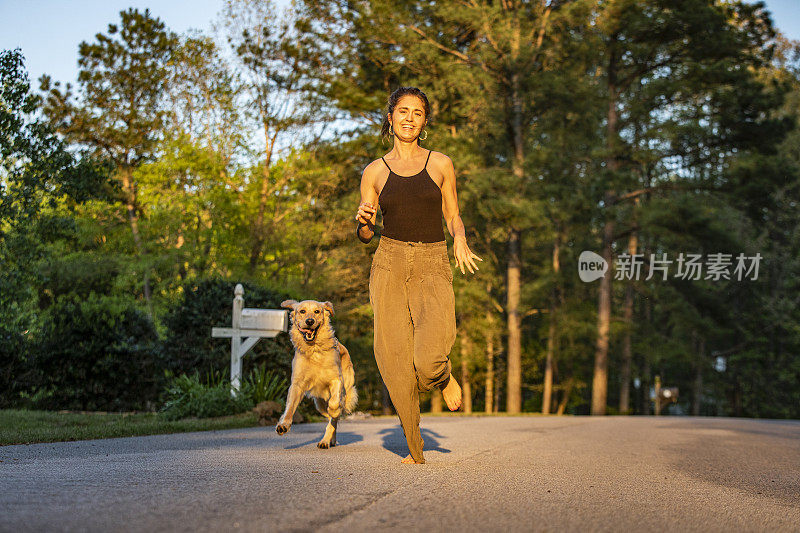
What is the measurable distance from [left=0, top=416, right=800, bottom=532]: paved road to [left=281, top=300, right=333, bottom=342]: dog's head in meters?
1.12

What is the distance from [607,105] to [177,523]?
114 feet

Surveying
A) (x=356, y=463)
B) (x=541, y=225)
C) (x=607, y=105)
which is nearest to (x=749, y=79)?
(x=607, y=105)

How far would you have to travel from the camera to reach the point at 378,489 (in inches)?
169

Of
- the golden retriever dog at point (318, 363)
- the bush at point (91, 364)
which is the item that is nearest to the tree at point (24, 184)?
the bush at point (91, 364)

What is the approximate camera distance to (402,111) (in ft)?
20.0

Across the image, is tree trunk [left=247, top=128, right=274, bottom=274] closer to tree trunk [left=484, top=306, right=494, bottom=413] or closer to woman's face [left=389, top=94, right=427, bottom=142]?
tree trunk [left=484, top=306, right=494, bottom=413]

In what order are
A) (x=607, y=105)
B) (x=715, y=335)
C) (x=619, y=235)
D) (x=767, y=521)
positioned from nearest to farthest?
(x=767, y=521) → (x=619, y=235) → (x=607, y=105) → (x=715, y=335)

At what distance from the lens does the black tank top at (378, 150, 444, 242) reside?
572 centimetres

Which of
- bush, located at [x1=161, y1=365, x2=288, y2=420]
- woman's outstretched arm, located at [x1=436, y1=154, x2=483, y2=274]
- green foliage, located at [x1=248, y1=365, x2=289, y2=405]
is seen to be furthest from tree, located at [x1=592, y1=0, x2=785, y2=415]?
woman's outstretched arm, located at [x1=436, y1=154, x2=483, y2=274]

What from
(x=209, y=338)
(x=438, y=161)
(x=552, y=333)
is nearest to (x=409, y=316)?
(x=438, y=161)

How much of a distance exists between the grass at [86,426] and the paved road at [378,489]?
666 mm

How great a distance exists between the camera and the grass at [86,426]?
329 inches

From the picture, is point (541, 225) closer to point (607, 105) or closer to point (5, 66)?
point (607, 105)

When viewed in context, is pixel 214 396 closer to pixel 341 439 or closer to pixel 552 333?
pixel 341 439
